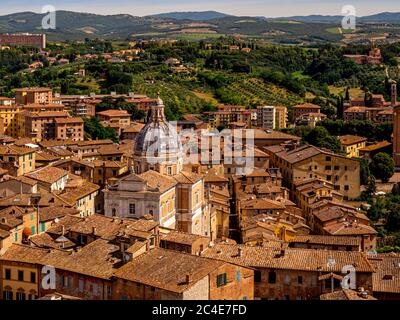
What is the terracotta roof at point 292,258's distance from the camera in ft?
48.6

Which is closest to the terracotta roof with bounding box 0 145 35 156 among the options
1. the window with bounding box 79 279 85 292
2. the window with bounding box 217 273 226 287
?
the window with bounding box 79 279 85 292

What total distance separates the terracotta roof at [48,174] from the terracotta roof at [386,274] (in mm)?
11182

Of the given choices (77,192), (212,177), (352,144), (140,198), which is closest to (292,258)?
(140,198)

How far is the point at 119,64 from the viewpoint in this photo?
59312 mm

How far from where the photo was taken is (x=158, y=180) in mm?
19922

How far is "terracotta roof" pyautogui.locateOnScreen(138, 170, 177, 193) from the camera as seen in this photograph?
19506mm

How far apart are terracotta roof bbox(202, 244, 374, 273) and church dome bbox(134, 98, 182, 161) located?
6.03 metres

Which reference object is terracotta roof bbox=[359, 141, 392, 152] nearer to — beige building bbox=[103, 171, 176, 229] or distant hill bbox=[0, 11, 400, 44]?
beige building bbox=[103, 171, 176, 229]

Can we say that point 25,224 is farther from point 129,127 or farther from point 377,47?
point 377,47

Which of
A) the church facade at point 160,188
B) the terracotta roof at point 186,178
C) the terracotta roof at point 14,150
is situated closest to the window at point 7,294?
the church facade at point 160,188

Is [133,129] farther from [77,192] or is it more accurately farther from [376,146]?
[77,192]

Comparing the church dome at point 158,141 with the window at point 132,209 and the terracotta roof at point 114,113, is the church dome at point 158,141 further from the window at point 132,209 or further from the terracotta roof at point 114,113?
the terracotta roof at point 114,113
